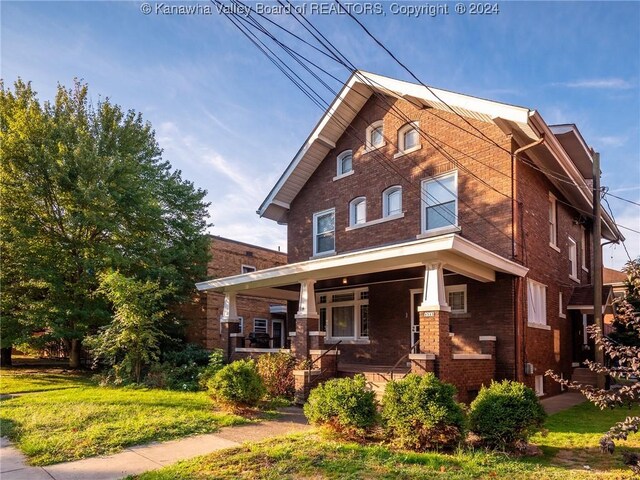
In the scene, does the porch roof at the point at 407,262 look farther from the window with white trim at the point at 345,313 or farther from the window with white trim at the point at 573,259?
the window with white trim at the point at 573,259

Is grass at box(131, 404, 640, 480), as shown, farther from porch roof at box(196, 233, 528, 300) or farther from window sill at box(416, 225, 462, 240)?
window sill at box(416, 225, 462, 240)

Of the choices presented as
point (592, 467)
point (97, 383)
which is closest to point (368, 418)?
point (592, 467)

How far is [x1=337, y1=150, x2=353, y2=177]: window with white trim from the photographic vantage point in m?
16.8

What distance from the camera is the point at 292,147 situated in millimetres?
17188

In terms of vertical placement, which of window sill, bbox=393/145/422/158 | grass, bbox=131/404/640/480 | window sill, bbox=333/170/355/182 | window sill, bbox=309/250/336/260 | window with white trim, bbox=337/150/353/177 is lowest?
grass, bbox=131/404/640/480

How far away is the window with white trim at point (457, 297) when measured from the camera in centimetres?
1300

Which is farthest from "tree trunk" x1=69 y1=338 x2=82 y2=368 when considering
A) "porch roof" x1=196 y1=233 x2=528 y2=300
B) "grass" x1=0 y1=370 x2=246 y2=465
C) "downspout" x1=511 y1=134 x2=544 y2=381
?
"downspout" x1=511 y1=134 x2=544 y2=381

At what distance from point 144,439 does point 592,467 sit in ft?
21.8

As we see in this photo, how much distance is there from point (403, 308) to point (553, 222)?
5462 millimetres

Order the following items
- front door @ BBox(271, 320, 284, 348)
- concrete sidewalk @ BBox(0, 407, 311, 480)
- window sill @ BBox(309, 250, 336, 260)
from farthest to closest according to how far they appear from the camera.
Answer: front door @ BBox(271, 320, 284, 348)
window sill @ BBox(309, 250, 336, 260)
concrete sidewalk @ BBox(0, 407, 311, 480)

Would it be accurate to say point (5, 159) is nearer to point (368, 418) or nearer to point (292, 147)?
point (292, 147)

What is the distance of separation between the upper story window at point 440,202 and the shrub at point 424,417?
6880mm

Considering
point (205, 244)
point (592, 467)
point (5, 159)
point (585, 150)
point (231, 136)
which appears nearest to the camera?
point (592, 467)

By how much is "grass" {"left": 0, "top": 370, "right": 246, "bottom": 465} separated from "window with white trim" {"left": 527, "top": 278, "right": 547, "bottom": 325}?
8.17 meters
